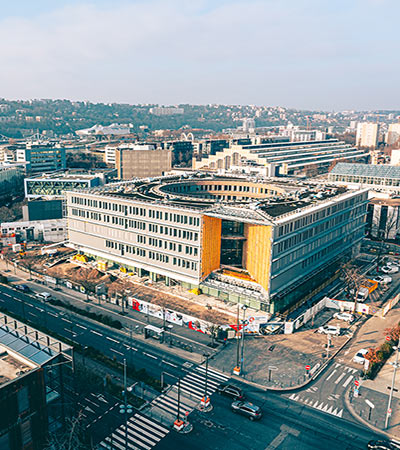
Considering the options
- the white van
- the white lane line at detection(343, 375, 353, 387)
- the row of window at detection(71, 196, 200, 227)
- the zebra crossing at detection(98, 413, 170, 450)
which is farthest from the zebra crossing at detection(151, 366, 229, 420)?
the white van

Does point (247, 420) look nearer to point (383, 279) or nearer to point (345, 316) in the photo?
point (345, 316)

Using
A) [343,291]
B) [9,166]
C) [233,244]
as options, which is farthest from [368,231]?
[9,166]

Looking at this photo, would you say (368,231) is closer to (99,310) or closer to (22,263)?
(99,310)

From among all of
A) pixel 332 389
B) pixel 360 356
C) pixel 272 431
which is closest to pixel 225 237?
pixel 360 356

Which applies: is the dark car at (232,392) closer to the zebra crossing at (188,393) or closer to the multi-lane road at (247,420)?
the multi-lane road at (247,420)

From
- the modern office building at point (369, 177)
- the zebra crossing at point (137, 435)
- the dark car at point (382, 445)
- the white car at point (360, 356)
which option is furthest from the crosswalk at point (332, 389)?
the modern office building at point (369, 177)
